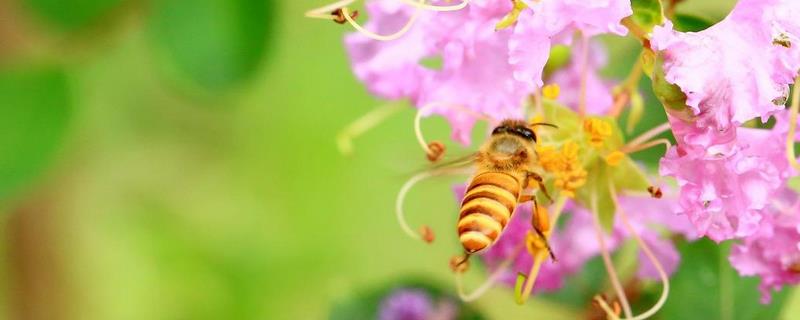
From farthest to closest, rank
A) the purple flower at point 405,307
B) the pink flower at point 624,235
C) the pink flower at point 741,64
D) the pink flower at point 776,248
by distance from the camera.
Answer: the purple flower at point 405,307 → the pink flower at point 624,235 → the pink flower at point 776,248 → the pink flower at point 741,64

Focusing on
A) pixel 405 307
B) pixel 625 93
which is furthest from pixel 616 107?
pixel 405 307

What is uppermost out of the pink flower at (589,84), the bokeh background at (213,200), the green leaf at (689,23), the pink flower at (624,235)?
the green leaf at (689,23)

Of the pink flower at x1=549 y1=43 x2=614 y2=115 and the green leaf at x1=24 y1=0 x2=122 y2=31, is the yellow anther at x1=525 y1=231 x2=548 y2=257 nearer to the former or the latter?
the pink flower at x1=549 y1=43 x2=614 y2=115

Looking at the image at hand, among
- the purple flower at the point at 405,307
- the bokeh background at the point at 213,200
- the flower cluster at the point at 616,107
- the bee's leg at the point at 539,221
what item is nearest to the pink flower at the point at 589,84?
the flower cluster at the point at 616,107

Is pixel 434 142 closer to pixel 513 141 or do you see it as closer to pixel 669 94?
pixel 513 141

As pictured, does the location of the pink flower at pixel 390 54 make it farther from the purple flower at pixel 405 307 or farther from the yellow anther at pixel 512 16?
the purple flower at pixel 405 307

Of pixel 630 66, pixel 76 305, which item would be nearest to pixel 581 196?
pixel 630 66
